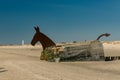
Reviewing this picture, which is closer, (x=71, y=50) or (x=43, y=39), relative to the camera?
(x=71, y=50)

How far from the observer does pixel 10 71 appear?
15484 mm

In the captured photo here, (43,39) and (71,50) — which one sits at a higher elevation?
(43,39)

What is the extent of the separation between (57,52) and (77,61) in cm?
162

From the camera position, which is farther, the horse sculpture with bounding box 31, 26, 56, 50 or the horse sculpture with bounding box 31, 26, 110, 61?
the horse sculpture with bounding box 31, 26, 56, 50

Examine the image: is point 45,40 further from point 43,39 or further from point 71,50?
point 71,50

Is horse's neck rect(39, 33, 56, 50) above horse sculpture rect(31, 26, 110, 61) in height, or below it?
above

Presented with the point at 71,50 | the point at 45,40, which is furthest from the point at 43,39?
the point at 71,50

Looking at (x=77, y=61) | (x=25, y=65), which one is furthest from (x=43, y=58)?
(x=25, y=65)

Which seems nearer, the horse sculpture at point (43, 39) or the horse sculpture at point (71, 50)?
the horse sculpture at point (71, 50)

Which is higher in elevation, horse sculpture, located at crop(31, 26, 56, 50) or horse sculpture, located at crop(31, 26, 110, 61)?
horse sculpture, located at crop(31, 26, 56, 50)

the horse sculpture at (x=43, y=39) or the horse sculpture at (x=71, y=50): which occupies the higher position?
the horse sculpture at (x=43, y=39)

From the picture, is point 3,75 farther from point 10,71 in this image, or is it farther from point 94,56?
point 94,56

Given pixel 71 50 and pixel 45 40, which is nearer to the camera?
pixel 71 50

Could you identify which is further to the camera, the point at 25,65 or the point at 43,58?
the point at 43,58
